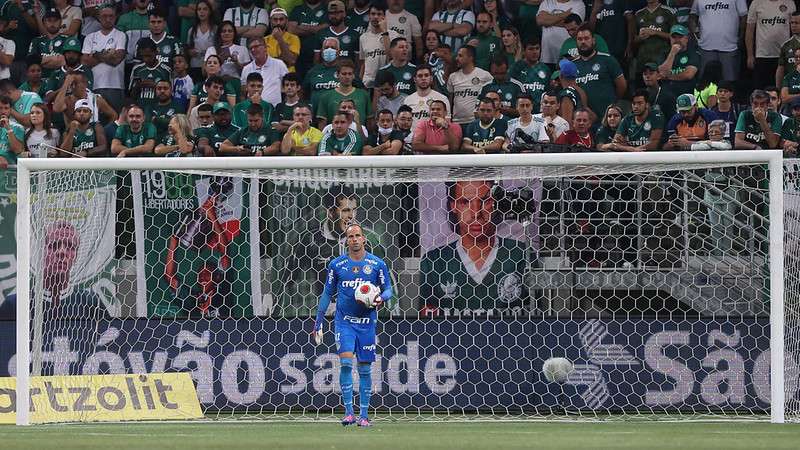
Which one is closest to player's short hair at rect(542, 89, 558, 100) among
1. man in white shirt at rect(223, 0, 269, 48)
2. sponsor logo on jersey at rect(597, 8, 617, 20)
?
sponsor logo on jersey at rect(597, 8, 617, 20)

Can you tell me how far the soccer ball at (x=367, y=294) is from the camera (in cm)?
1241

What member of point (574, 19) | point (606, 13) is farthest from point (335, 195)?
point (606, 13)

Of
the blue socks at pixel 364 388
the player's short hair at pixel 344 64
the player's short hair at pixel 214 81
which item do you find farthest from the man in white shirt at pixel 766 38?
the blue socks at pixel 364 388

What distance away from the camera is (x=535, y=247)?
1394 centimetres

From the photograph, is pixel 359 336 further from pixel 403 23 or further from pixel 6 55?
pixel 6 55

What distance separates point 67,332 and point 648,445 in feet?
22.9

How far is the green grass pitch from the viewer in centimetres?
987

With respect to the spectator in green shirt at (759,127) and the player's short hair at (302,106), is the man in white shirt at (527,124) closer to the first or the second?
the spectator in green shirt at (759,127)

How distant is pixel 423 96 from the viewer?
56.0 ft

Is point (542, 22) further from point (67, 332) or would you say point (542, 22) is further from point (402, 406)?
point (67, 332)

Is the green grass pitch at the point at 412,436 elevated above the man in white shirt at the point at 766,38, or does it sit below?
below

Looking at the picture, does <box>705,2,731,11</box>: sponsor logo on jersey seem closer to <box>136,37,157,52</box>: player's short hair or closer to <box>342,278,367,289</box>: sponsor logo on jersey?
<box>136,37,157,52</box>: player's short hair

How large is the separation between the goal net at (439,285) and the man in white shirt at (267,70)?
375cm

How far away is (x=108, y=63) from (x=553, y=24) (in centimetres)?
619
